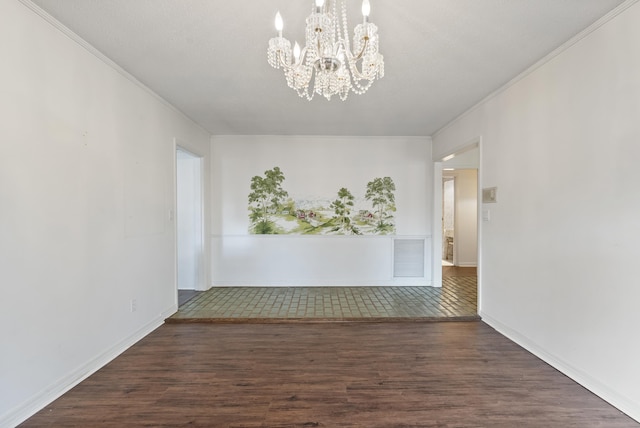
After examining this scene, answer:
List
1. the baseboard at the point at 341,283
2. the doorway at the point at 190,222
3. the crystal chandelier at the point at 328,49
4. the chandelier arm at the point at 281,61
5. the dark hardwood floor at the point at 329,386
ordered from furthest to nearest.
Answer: the baseboard at the point at 341,283, the doorway at the point at 190,222, the dark hardwood floor at the point at 329,386, the chandelier arm at the point at 281,61, the crystal chandelier at the point at 328,49

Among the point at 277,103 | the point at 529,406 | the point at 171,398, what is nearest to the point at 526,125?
the point at 529,406

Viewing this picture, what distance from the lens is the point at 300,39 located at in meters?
2.22

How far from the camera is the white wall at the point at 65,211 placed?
1746 mm

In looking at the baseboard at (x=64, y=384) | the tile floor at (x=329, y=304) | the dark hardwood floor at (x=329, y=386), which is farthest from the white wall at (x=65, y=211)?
the tile floor at (x=329, y=304)

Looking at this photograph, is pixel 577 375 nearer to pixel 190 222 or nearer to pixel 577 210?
pixel 577 210

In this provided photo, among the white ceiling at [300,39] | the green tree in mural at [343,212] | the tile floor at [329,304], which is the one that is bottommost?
the tile floor at [329,304]

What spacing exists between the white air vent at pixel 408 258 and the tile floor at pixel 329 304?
0.92 ft

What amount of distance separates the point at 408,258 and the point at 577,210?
293 centimetres

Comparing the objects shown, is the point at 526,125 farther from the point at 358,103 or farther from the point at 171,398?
the point at 171,398

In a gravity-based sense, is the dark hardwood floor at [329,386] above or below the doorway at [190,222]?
below

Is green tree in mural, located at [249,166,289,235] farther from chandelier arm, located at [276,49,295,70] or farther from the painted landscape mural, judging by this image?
chandelier arm, located at [276,49,295,70]

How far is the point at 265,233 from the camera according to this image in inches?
194

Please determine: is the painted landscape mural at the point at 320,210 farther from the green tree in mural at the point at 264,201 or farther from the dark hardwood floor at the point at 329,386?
the dark hardwood floor at the point at 329,386

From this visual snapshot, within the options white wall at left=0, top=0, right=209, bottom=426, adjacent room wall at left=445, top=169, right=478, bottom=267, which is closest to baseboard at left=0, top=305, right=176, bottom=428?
white wall at left=0, top=0, right=209, bottom=426
